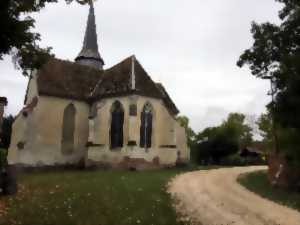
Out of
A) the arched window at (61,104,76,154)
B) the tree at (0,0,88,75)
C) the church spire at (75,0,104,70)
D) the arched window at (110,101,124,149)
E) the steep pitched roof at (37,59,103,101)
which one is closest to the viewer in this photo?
A: the tree at (0,0,88,75)

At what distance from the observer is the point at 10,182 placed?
14.3m

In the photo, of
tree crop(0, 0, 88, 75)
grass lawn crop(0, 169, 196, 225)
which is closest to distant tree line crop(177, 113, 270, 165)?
grass lawn crop(0, 169, 196, 225)

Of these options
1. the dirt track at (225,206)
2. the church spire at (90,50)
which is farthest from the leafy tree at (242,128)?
the dirt track at (225,206)

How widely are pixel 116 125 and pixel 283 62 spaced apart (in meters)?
15.9

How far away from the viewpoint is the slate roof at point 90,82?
30203mm

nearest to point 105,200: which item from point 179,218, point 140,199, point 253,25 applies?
point 140,199

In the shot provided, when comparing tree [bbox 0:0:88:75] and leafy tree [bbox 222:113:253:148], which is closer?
tree [bbox 0:0:88:75]

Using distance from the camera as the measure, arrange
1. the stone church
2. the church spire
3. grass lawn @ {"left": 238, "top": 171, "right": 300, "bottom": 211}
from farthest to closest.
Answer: the church spire < the stone church < grass lawn @ {"left": 238, "top": 171, "right": 300, "bottom": 211}

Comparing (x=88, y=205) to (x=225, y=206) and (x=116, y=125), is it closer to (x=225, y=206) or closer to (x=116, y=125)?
(x=225, y=206)

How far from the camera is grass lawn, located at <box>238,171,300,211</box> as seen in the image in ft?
51.8

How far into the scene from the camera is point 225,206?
14.1 m

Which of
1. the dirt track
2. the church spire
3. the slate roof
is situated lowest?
the dirt track

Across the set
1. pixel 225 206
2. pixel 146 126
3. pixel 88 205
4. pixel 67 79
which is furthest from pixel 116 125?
pixel 88 205

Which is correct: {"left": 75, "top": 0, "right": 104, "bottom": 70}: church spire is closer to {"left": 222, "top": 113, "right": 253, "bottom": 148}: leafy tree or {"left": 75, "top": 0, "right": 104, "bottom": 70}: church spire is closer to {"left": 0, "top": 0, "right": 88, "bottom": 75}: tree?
{"left": 222, "top": 113, "right": 253, "bottom": 148}: leafy tree
